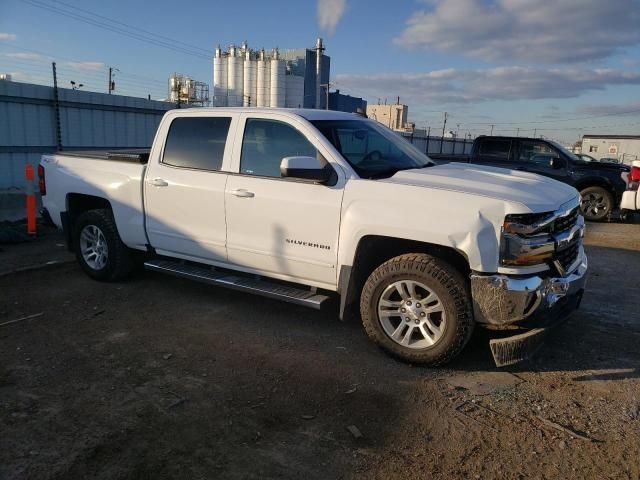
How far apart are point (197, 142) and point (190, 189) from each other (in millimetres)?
505

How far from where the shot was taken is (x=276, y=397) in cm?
352

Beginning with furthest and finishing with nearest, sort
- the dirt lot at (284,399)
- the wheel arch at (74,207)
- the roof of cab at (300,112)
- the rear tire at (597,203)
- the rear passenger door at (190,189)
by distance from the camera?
the rear tire at (597,203) → the wheel arch at (74,207) → the rear passenger door at (190,189) → the roof of cab at (300,112) → the dirt lot at (284,399)

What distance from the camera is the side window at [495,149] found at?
11.8 meters

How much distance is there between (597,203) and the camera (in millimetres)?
11961

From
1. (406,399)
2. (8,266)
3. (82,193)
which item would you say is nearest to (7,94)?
(8,266)

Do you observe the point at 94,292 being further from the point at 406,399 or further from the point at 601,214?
the point at 601,214

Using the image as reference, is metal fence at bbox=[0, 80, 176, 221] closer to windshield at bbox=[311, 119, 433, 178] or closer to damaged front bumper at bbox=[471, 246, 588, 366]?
windshield at bbox=[311, 119, 433, 178]

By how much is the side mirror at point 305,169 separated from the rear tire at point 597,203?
990cm

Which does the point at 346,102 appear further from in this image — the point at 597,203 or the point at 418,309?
the point at 418,309

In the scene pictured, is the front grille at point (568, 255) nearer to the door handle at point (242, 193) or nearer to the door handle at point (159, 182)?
the door handle at point (242, 193)

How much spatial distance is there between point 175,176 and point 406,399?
10.1 ft

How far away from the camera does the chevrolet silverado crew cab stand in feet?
11.8

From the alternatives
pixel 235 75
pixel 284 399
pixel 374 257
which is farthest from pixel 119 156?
pixel 235 75

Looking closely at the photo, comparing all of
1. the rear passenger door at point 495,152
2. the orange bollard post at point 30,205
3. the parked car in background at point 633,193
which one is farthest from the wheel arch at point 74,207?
the parked car in background at point 633,193
